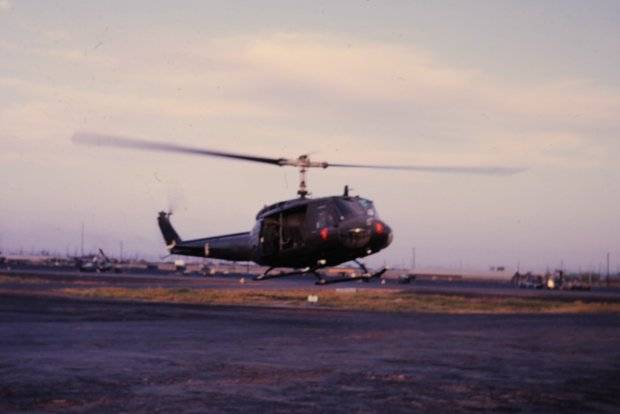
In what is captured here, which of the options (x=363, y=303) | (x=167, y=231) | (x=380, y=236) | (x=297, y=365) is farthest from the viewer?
(x=363, y=303)

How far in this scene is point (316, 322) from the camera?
124ft

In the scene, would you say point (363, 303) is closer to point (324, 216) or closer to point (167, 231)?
point (167, 231)

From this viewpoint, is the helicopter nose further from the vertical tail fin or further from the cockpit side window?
the vertical tail fin

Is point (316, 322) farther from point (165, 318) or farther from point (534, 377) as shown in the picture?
point (534, 377)

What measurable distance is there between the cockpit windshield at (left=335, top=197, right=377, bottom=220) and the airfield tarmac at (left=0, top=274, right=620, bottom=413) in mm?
4371

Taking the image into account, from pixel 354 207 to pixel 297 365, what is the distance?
7.37 m

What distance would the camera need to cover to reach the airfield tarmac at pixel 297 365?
15.1m

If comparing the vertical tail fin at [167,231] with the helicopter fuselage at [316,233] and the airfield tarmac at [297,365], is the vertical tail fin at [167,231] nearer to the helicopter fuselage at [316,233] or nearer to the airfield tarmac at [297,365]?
the airfield tarmac at [297,365]

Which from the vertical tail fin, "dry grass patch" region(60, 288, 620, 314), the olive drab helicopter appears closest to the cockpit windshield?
the olive drab helicopter

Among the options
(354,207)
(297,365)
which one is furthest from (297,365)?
(354,207)

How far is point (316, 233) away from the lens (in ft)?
88.0

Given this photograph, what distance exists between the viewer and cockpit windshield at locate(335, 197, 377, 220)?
87.1 feet

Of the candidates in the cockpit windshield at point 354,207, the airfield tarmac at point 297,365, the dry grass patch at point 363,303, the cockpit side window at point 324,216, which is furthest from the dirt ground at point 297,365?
the dry grass patch at point 363,303

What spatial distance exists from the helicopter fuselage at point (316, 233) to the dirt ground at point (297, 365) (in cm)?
293
